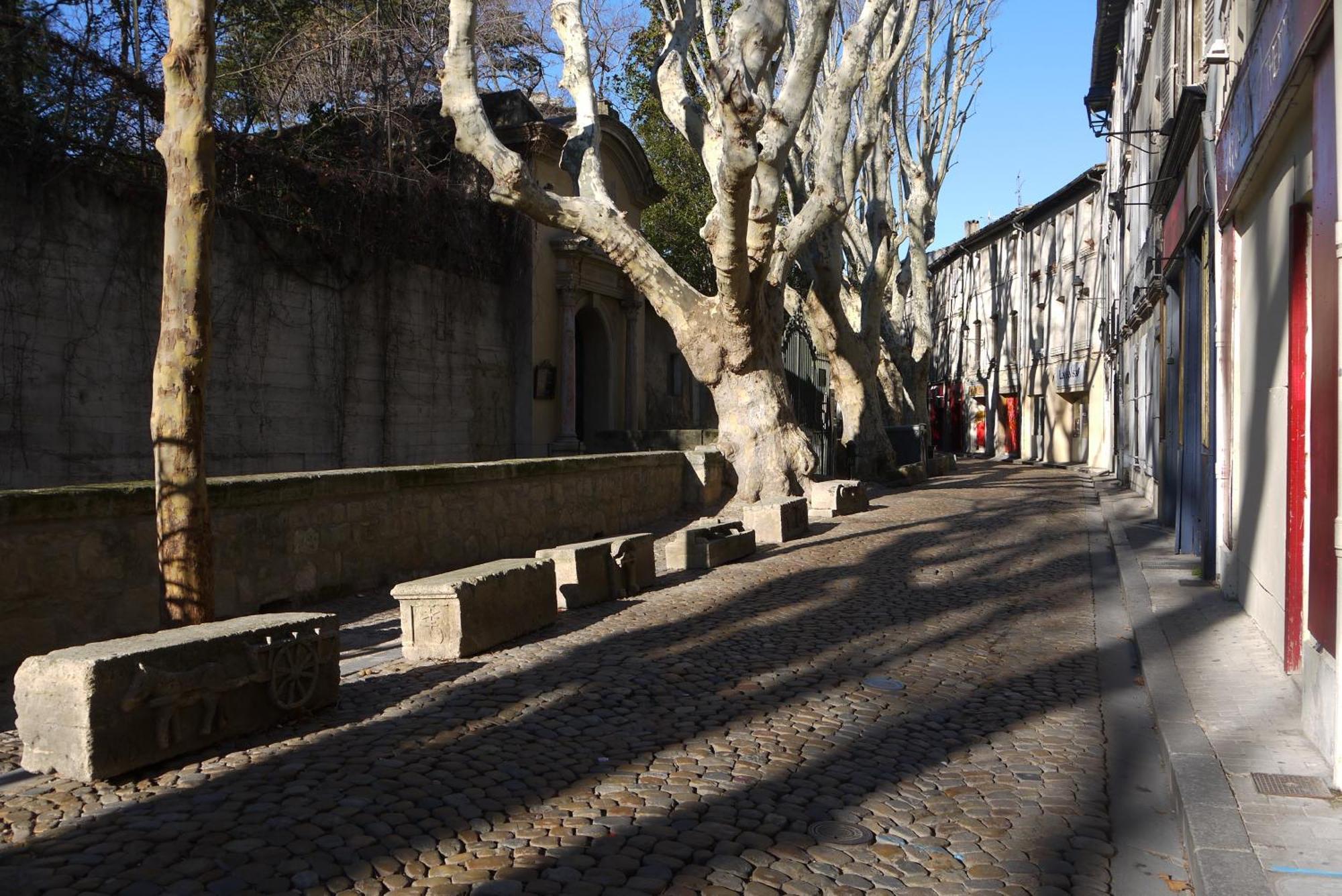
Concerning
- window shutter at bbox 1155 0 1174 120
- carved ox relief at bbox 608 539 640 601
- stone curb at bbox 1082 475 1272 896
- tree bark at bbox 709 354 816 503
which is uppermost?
window shutter at bbox 1155 0 1174 120

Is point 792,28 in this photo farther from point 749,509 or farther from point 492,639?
point 492,639

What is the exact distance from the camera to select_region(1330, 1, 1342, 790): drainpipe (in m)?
3.89

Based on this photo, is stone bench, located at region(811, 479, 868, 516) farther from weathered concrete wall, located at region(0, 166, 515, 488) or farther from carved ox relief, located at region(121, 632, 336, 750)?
carved ox relief, located at region(121, 632, 336, 750)

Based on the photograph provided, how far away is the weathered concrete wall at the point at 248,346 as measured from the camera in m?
10.4

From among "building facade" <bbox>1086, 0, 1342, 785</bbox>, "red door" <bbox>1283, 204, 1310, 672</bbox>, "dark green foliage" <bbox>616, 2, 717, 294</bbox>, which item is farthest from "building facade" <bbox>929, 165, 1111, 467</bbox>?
"red door" <bbox>1283, 204, 1310, 672</bbox>

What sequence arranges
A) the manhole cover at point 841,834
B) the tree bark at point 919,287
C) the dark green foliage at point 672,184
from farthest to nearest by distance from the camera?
the dark green foliage at point 672,184 → the tree bark at point 919,287 → the manhole cover at point 841,834

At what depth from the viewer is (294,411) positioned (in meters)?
13.5

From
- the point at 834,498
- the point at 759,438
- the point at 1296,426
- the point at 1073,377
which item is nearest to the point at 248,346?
the point at 759,438

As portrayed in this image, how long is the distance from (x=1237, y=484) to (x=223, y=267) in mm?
10025

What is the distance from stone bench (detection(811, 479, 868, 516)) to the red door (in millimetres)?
9000

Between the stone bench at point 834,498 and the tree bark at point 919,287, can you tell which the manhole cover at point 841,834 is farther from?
the tree bark at point 919,287

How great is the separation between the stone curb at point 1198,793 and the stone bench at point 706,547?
13.5 ft

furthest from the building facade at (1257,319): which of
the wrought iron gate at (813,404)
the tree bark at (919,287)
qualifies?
the tree bark at (919,287)

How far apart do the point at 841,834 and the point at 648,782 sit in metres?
0.77
